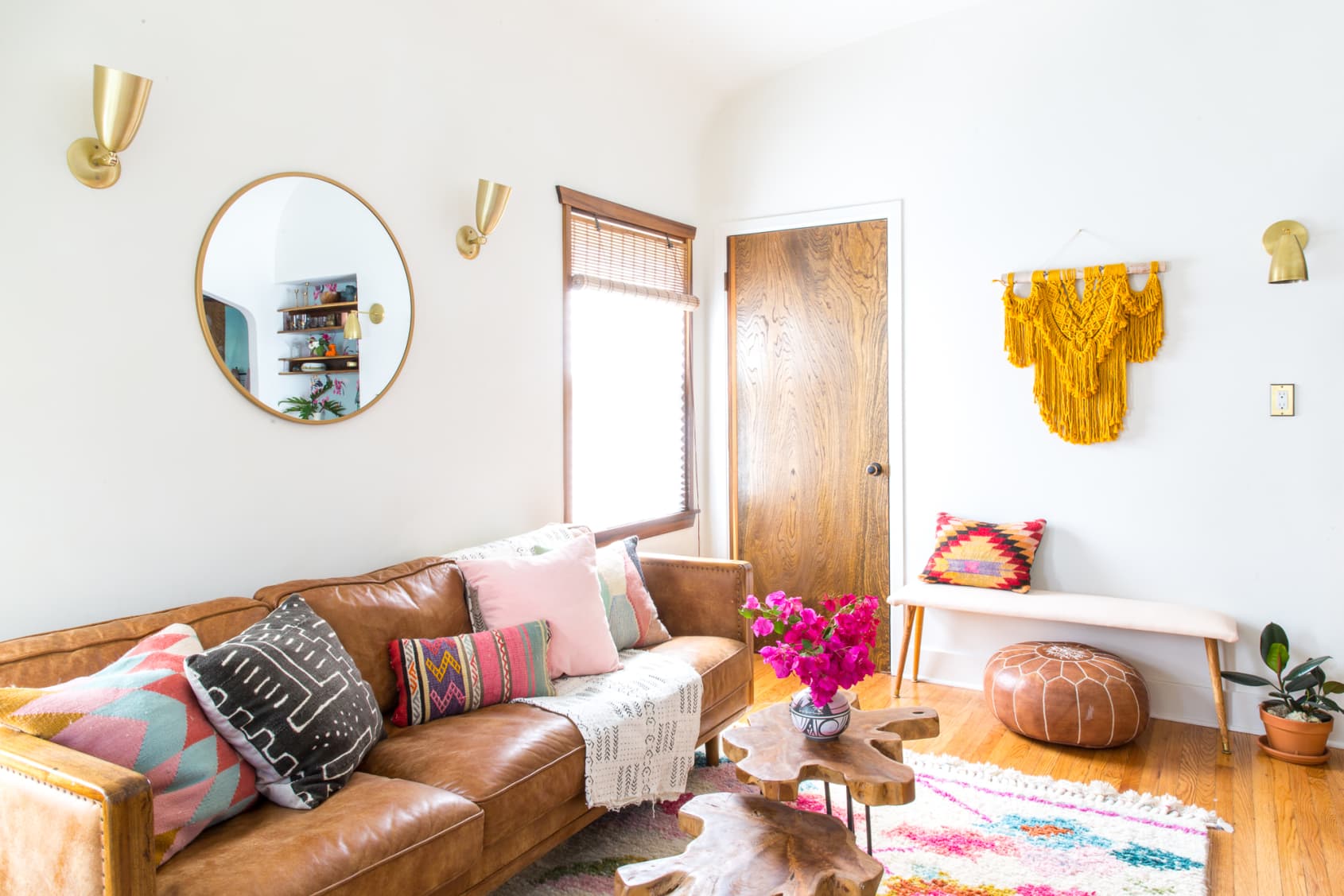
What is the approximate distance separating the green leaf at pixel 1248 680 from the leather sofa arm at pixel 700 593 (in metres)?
1.71

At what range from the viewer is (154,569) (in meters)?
2.09

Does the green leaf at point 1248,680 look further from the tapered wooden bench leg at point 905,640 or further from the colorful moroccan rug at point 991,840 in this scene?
the tapered wooden bench leg at point 905,640

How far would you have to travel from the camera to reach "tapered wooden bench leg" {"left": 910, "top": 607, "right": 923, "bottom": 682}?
3.63m

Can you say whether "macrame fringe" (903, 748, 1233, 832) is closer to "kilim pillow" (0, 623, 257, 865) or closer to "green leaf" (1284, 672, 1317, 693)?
"green leaf" (1284, 672, 1317, 693)

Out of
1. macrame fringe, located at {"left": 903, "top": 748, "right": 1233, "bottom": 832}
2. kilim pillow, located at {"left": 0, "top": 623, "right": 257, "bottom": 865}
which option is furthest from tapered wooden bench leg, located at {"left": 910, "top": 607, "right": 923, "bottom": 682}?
kilim pillow, located at {"left": 0, "top": 623, "right": 257, "bottom": 865}

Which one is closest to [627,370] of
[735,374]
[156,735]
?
[735,374]

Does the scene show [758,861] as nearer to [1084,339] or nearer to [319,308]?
[319,308]

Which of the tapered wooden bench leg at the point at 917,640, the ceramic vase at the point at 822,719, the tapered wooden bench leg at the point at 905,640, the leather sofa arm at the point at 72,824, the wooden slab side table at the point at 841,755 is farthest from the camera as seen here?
the tapered wooden bench leg at the point at 917,640

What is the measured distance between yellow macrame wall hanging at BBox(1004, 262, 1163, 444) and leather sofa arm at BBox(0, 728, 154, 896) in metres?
3.33

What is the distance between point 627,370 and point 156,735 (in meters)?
2.62

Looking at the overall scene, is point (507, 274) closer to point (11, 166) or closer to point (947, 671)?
point (11, 166)

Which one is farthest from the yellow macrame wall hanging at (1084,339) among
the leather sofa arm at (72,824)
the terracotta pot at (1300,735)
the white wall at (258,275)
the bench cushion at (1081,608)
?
the leather sofa arm at (72,824)

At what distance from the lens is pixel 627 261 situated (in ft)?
12.8

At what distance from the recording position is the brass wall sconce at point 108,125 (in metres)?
1.87
